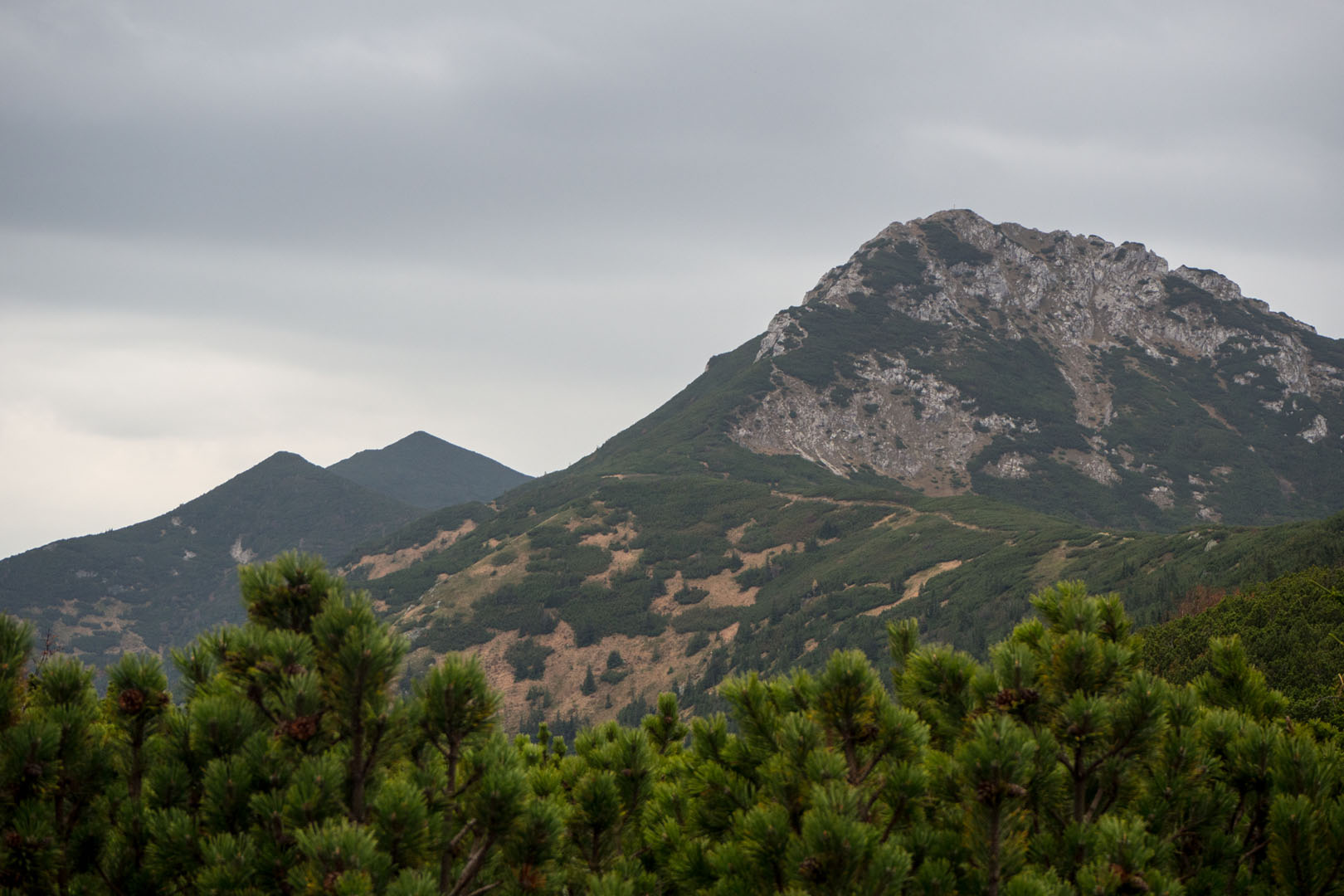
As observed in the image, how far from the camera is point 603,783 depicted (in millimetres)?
6375

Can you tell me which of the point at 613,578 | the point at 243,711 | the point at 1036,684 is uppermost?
the point at 243,711

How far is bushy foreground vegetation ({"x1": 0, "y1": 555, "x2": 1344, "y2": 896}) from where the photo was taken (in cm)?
468

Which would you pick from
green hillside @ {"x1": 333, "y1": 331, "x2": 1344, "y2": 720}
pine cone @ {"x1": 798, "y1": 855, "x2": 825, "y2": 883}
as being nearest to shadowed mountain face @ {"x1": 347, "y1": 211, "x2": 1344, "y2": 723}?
green hillside @ {"x1": 333, "y1": 331, "x2": 1344, "y2": 720}

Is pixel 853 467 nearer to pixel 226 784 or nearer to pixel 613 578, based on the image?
pixel 613 578

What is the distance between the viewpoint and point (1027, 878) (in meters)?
4.65

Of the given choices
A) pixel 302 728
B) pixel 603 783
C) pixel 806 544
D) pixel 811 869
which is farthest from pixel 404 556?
pixel 811 869

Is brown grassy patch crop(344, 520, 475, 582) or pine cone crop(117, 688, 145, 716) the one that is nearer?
pine cone crop(117, 688, 145, 716)

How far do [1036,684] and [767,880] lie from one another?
6.80ft

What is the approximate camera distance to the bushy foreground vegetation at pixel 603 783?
4.68 meters

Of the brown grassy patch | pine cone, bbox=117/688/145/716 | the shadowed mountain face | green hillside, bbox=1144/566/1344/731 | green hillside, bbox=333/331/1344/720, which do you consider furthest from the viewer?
the brown grassy patch

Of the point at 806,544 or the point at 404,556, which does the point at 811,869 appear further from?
the point at 404,556

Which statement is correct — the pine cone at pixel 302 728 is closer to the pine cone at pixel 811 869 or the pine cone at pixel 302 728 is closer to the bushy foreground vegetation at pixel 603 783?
the bushy foreground vegetation at pixel 603 783

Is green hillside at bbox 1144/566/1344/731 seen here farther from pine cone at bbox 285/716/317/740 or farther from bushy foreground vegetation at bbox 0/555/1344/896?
pine cone at bbox 285/716/317/740

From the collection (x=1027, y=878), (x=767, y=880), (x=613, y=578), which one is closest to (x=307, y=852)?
(x=767, y=880)
